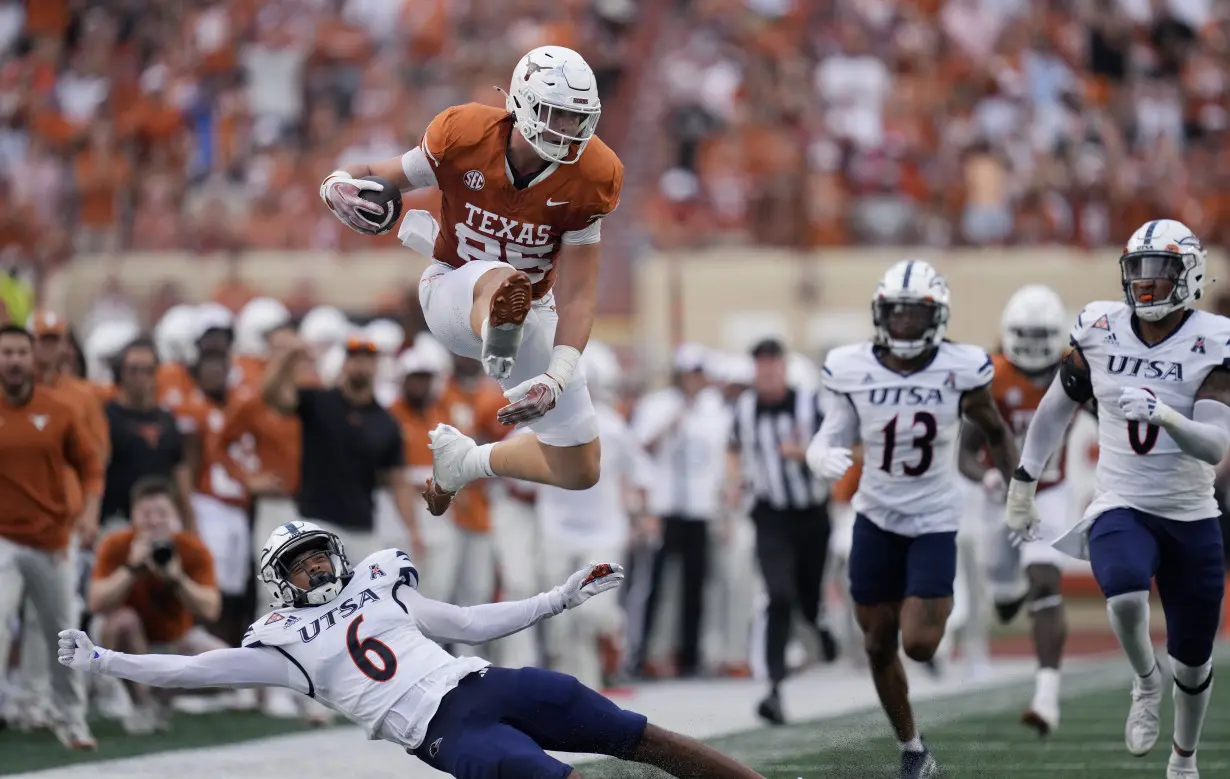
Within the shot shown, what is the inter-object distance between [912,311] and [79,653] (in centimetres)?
362

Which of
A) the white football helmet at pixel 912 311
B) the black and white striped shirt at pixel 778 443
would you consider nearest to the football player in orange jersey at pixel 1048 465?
the black and white striped shirt at pixel 778 443

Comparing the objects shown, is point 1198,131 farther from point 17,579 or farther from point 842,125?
point 17,579

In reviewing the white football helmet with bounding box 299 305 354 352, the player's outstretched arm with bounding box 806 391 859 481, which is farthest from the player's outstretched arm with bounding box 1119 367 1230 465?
the white football helmet with bounding box 299 305 354 352

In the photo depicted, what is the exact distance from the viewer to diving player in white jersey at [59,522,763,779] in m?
6.30

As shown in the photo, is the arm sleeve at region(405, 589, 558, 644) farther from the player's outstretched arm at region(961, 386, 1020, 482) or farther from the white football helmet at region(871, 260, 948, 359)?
the player's outstretched arm at region(961, 386, 1020, 482)

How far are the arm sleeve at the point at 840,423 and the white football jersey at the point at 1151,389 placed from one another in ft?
3.65

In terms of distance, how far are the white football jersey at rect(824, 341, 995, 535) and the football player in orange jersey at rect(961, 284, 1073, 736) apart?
1.28m

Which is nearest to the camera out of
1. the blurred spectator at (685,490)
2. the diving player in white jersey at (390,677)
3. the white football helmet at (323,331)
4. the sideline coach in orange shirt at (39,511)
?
the diving player in white jersey at (390,677)

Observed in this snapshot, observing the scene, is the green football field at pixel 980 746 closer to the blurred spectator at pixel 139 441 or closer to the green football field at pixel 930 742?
the green football field at pixel 930 742

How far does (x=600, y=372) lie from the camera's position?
43.2 ft

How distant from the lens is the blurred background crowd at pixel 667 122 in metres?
17.0

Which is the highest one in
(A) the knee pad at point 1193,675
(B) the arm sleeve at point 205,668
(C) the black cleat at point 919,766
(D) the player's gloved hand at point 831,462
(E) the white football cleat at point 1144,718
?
(D) the player's gloved hand at point 831,462

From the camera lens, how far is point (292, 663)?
6465 mm

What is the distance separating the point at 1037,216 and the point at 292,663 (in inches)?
467
